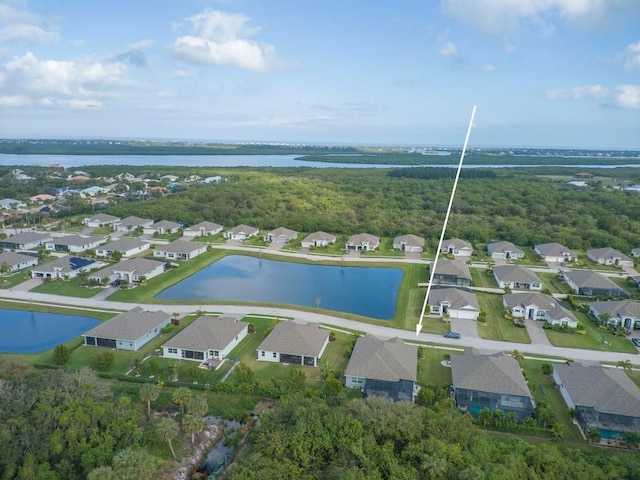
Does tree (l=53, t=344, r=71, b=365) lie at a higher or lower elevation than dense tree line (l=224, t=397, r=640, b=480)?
lower

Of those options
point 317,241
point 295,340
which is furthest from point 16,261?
point 295,340

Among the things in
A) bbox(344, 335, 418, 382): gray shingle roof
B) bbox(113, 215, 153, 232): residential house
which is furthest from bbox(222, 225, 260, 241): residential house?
bbox(344, 335, 418, 382): gray shingle roof

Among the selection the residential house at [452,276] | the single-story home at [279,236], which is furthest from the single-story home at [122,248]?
the residential house at [452,276]

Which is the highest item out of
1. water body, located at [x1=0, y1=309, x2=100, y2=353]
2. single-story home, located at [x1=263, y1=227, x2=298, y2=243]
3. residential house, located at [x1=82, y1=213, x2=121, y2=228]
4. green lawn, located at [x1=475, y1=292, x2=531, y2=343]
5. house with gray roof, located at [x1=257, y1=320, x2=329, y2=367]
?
residential house, located at [x1=82, y1=213, x2=121, y2=228]

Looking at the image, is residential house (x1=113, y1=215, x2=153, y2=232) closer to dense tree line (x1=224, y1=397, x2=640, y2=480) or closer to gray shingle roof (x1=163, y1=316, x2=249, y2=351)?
gray shingle roof (x1=163, y1=316, x2=249, y2=351)

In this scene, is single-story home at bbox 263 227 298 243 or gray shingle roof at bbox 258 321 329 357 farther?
single-story home at bbox 263 227 298 243

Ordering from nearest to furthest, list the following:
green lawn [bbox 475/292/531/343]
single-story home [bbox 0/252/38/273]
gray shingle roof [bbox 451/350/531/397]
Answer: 1. gray shingle roof [bbox 451/350/531/397]
2. green lawn [bbox 475/292/531/343]
3. single-story home [bbox 0/252/38/273]
